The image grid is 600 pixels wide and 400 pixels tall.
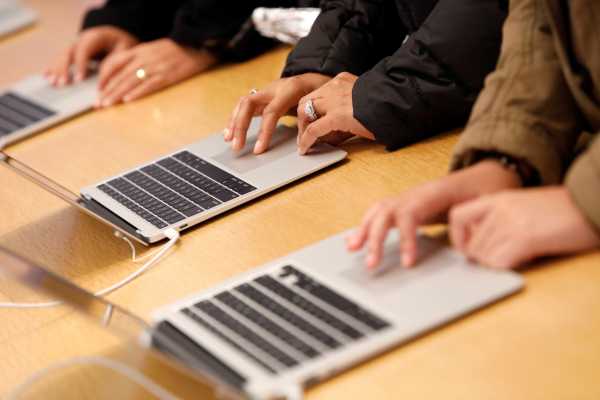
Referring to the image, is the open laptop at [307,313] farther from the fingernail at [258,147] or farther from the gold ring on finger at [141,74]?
the gold ring on finger at [141,74]

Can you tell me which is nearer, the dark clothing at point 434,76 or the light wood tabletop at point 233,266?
the light wood tabletop at point 233,266

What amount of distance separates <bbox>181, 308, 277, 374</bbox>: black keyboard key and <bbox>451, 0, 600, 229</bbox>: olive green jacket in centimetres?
31

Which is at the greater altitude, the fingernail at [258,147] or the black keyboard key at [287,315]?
the black keyboard key at [287,315]

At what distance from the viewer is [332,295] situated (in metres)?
0.88

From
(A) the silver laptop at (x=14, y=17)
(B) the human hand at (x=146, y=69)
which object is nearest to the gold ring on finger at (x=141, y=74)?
(B) the human hand at (x=146, y=69)

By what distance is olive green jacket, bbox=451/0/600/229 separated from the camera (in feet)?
3.11

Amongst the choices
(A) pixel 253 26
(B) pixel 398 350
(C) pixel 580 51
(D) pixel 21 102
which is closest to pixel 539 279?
(B) pixel 398 350

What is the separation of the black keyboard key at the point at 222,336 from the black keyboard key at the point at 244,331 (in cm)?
1

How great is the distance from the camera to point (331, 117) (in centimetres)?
124

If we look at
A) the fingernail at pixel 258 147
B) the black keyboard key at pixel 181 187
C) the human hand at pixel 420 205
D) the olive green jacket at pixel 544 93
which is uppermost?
the olive green jacket at pixel 544 93

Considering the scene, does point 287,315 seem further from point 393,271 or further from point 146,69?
point 146,69

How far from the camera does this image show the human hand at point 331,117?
1241 millimetres

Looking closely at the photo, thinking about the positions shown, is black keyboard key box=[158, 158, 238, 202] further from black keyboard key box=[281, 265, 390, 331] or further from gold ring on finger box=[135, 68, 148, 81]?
gold ring on finger box=[135, 68, 148, 81]

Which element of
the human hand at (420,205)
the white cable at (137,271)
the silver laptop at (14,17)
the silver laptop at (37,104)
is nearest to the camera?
the human hand at (420,205)
